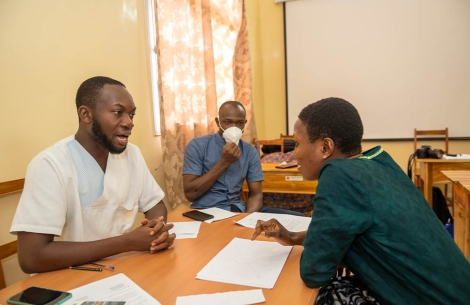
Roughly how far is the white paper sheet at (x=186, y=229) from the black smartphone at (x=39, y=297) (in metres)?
0.53

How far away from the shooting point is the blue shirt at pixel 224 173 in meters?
2.19

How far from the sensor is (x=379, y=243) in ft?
2.94

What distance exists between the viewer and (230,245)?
4.08 feet

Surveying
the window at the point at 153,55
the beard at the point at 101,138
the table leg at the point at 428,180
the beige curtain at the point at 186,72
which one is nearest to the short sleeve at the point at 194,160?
the beige curtain at the point at 186,72

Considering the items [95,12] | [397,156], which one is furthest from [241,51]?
[397,156]

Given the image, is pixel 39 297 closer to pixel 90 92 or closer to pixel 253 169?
pixel 90 92

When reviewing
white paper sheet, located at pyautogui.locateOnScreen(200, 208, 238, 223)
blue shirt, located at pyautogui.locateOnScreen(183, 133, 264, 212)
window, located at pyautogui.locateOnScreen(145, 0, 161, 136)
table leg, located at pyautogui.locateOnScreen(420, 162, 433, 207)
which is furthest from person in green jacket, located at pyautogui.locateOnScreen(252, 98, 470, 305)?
table leg, located at pyautogui.locateOnScreen(420, 162, 433, 207)

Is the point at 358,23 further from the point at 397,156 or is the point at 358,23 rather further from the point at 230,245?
the point at 230,245

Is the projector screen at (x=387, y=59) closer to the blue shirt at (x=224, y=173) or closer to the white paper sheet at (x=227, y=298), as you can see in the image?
the blue shirt at (x=224, y=173)

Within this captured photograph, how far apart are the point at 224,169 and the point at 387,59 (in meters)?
3.49

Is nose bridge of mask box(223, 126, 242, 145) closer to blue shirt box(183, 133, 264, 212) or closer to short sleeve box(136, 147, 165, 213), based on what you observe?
blue shirt box(183, 133, 264, 212)

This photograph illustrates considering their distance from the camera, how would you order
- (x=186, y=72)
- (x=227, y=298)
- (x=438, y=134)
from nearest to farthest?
(x=227, y=298) → (x=186, y=72) → (x=438, y=134)

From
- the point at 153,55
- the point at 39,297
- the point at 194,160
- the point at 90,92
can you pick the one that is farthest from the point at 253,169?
the point at 39,297

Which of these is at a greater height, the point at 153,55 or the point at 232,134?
the point at 153,55
